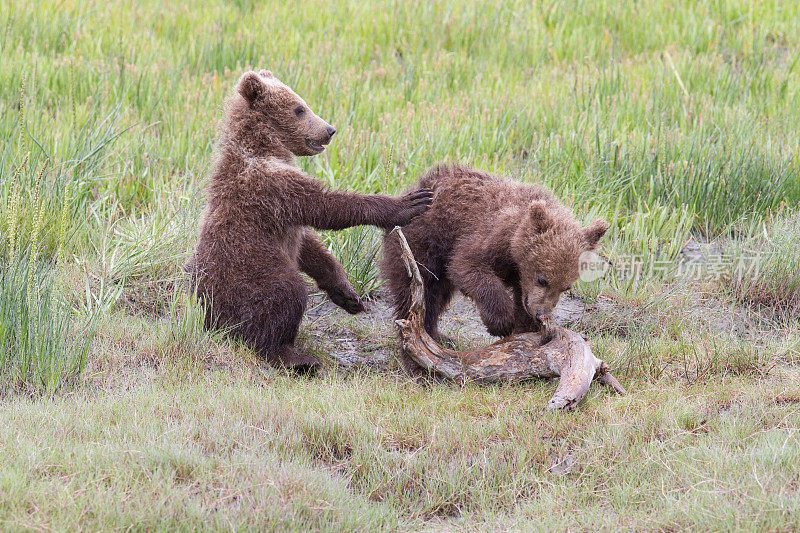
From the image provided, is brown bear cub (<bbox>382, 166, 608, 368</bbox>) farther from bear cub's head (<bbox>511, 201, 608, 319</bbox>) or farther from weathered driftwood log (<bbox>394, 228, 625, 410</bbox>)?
weathered driftwood log (<bbox>394, 228, 625, 410</bbox>)

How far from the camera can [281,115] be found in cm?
566

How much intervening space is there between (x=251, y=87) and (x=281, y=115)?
260mm

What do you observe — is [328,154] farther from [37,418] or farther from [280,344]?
[37,418]

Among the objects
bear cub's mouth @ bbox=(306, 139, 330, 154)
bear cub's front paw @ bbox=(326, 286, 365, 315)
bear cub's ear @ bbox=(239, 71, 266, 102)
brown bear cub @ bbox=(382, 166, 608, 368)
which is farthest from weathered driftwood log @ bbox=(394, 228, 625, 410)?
bear cub's ear @ bbox=(239, 71, 266, 102)

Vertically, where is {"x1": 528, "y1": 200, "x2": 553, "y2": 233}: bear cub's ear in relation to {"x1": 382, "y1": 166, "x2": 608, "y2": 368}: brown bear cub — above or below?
above

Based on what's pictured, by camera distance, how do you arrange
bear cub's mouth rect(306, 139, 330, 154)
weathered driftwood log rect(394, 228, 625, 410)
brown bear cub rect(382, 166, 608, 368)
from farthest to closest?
bear cub's mouth rect(306, 139, 330, 154) → brown bear cub rect(382, 166, 608, 368) → weathered driftwood log rect(394, 228, 625, 410)

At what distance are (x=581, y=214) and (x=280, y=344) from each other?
2.97 metres

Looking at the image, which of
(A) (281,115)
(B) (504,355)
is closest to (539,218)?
(B) (504,355)

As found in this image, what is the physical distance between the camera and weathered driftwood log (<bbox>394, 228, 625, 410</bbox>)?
4969mm

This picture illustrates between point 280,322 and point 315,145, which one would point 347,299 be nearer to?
point 280,322

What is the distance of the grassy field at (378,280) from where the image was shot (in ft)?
12.6

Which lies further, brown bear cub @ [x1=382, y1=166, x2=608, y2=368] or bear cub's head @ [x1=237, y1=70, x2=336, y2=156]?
bear cub's head @ [x1=237, y1=70, x2=336, y2=156]

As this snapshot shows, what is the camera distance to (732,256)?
6.67 meters

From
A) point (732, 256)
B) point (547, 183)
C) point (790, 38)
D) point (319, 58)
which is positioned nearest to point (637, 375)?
point (732, 256)
